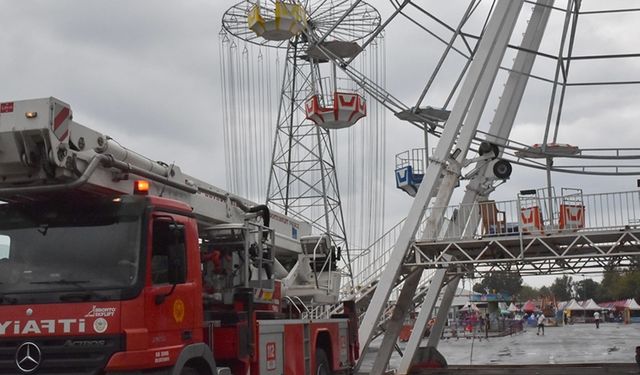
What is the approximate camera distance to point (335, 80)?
3319 centimetres

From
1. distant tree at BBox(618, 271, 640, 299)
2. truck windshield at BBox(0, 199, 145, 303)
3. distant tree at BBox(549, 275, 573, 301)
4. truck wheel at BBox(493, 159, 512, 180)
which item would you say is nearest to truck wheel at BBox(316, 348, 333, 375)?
truck windshield at BBox(0, 199, 145, 303)

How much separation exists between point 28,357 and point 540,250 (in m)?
13.9

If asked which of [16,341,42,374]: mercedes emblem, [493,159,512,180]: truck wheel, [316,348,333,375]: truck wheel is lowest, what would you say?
[316,348,333,375]: truck wheel

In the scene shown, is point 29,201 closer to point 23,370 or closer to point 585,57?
point 23,370

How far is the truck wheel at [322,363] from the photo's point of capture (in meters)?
13.5

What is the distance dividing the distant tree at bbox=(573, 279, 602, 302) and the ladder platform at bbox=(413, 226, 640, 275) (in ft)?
487

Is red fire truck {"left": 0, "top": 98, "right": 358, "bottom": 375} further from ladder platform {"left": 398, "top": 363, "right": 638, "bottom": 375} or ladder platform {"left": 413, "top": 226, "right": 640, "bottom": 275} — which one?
ladder platform {"left": 398, "top": 363, "right": 638, "bottom": 375}

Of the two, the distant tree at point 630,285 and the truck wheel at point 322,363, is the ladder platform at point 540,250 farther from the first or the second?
the distant tree at point 630,285

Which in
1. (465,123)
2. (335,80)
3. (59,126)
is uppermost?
(335,80)

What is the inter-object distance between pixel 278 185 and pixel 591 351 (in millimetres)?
16334

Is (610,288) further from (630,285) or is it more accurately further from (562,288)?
(562,288)

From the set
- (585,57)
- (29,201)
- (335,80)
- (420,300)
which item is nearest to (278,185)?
(335,80)

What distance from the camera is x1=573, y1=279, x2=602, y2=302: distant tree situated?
164 metres

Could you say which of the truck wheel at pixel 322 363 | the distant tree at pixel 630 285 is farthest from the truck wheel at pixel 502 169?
the distant tree at pixel 630 285
